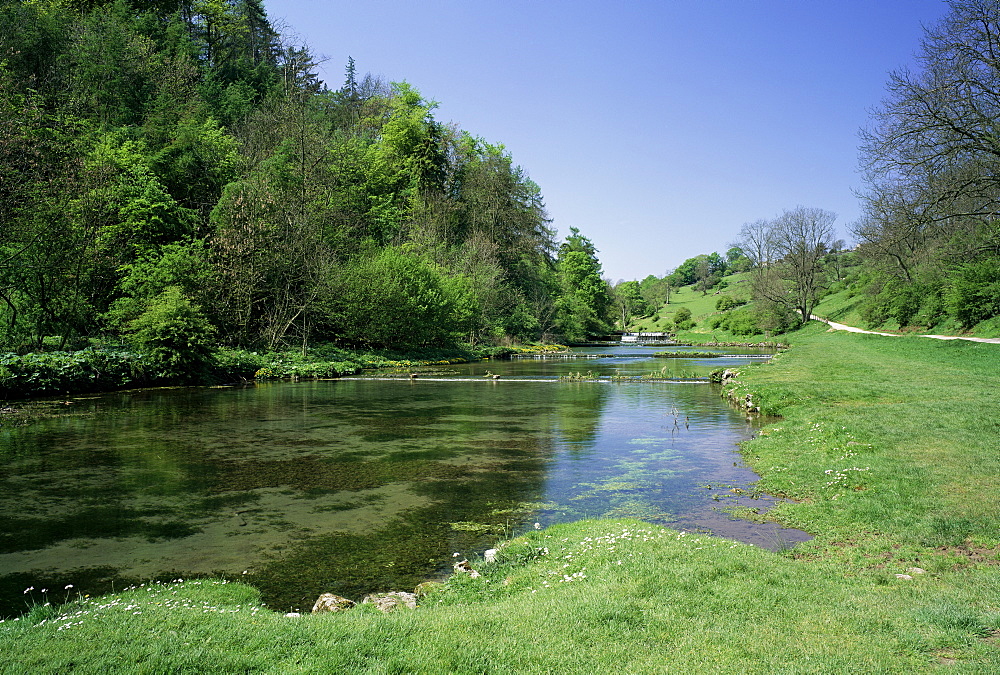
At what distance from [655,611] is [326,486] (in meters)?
8.87

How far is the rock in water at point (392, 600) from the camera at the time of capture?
22.2 ft

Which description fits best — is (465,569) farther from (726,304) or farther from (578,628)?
(726,304)

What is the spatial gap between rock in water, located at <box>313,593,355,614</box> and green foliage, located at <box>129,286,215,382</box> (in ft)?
88.4

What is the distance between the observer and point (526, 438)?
60.8 ft

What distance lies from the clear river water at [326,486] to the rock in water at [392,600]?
0.74 meters

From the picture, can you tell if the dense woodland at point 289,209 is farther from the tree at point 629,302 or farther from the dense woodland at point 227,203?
the tree at point 629,302

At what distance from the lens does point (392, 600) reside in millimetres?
6965

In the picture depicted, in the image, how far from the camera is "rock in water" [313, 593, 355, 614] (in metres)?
6.65

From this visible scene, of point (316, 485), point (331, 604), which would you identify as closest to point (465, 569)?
point (331, 604)

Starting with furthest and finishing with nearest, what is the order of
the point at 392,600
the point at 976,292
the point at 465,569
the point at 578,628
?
1. the point at 976,292
2. the point at 465,569
3. the point at 392,600
4. the point at 578,628

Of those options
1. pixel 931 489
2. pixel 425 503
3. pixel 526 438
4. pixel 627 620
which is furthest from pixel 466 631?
pixel 526 438

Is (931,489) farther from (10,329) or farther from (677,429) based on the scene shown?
(10,329)

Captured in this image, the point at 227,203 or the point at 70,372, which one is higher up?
the point at 227,203

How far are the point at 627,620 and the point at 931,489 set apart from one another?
716cm
